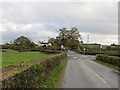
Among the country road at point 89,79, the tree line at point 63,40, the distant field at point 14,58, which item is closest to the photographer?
the country road at point 89,79

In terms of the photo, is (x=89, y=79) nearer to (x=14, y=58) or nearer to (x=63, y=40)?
(x=14, y=58)

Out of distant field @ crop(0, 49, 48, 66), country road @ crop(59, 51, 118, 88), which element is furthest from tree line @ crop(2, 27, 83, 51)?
country road @ crop(59, 51, 118, 88)

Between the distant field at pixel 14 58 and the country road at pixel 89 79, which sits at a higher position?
the distant field at pixel 14 58

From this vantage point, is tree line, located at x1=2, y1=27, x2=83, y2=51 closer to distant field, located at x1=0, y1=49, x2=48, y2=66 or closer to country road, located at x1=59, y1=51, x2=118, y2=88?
distant field, located at x1=0, y1=49, x2=48, y2=66

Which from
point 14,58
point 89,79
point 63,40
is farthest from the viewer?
point 63,40

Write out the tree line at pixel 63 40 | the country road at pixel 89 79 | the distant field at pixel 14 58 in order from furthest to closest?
the tree line at pixel 63 40
the distant field at pixel 14 58
the country road at pixel 89 79

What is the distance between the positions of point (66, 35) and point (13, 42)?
25057 millimetres

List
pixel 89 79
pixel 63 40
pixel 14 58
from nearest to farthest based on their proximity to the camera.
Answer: pixel 89 79 < pixel 14 58 < pixel 63 40

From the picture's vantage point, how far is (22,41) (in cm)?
12938

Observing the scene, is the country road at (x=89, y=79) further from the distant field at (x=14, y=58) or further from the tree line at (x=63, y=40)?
the tree line at (x=63, y=40)

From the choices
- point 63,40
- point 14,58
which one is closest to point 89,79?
point 14,58

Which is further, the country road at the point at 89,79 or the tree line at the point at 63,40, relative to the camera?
the tree line at the point at 63,40

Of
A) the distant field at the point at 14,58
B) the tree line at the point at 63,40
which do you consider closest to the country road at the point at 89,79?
the distant field at the point at 14,58

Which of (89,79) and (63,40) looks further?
(63,40)
